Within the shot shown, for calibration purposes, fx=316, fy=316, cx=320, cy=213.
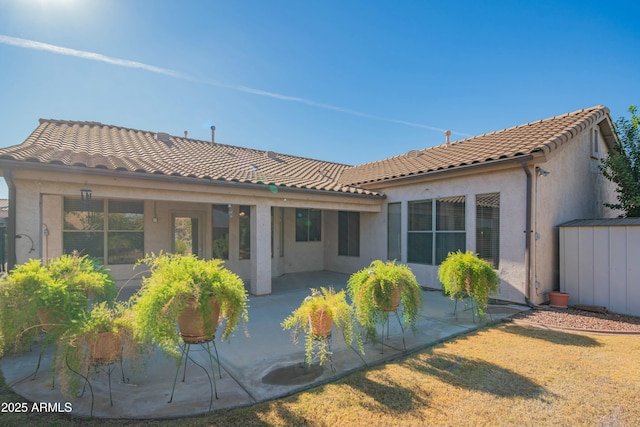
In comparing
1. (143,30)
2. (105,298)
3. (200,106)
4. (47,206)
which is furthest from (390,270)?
(200,106)

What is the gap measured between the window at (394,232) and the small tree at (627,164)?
6093mm

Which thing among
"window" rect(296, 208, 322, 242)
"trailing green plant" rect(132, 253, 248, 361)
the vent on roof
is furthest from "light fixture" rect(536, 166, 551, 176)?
the vent on roof

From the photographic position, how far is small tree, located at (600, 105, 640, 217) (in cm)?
870

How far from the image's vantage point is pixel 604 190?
402 inches

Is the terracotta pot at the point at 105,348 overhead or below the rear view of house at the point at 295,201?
below

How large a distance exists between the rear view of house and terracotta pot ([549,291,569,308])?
0.26 meters

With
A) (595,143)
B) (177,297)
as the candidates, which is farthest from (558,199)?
(177,297)

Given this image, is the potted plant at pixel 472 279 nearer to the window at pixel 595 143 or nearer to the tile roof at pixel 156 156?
the tile roof at pixel 156 156

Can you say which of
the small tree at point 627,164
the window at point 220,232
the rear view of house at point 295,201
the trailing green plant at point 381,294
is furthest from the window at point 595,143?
the window at point 220,232

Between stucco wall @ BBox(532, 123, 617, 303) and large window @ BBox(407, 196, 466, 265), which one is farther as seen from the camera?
large window @ BBox(407, 196, 466, 265)

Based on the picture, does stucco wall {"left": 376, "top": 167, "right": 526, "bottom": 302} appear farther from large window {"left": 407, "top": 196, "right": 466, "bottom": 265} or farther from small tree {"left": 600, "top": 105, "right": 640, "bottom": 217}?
small tree {"left": 600, "top": 105, "right": 640, "bottom": 217}

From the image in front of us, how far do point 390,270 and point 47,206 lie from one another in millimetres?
9380

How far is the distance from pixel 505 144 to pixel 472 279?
5.04m

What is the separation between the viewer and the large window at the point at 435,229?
8.99m
